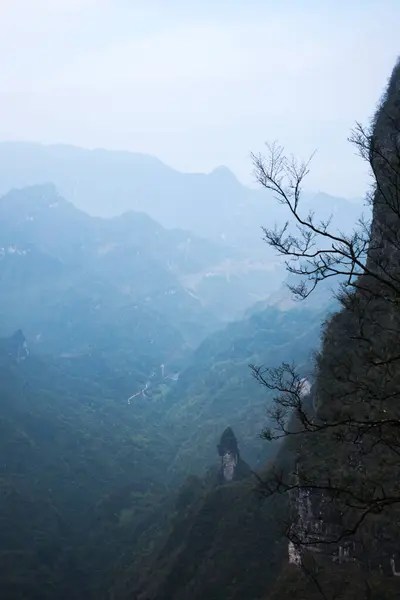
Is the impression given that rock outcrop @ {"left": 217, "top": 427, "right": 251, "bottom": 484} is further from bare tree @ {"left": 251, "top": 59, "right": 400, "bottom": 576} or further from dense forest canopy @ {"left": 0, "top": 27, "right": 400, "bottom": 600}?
bare tree @ {"left": 251, "top": 59, "right": 400, "bottom": 576}

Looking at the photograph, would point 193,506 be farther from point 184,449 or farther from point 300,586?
point 184,449

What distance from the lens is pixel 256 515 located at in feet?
168

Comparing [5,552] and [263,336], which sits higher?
[263,336]

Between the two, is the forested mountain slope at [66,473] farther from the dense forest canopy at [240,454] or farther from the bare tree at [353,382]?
the bare tree at [353,382]

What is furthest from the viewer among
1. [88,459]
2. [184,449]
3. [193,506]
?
[184,449]

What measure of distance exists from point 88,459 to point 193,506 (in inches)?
2401

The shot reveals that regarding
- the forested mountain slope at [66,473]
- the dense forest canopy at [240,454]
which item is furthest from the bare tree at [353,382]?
the forested mountain slope at [66,473]

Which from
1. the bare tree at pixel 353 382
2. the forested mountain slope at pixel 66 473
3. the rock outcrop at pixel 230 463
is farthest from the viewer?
the forested mountain slope at pixel 66 473

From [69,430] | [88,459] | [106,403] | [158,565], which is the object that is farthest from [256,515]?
[106,403]

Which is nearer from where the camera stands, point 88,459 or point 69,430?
point 88,459

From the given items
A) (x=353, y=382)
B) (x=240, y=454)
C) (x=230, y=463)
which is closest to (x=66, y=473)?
(x=240, y=454)

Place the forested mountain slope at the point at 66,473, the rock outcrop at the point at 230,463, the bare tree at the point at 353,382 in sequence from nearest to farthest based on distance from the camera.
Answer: the bare tree at the point at 353,382
the rock outcrop at the point at 230,463
the forested mountain slope at the point at 66,473

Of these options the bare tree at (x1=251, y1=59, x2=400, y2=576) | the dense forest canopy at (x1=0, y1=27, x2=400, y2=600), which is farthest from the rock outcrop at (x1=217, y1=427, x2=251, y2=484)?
the bare tree at (x1=251, y1=59, x2=400, y2=576)

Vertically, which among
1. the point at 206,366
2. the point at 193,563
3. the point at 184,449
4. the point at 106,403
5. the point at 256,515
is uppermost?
the point at 206,366
